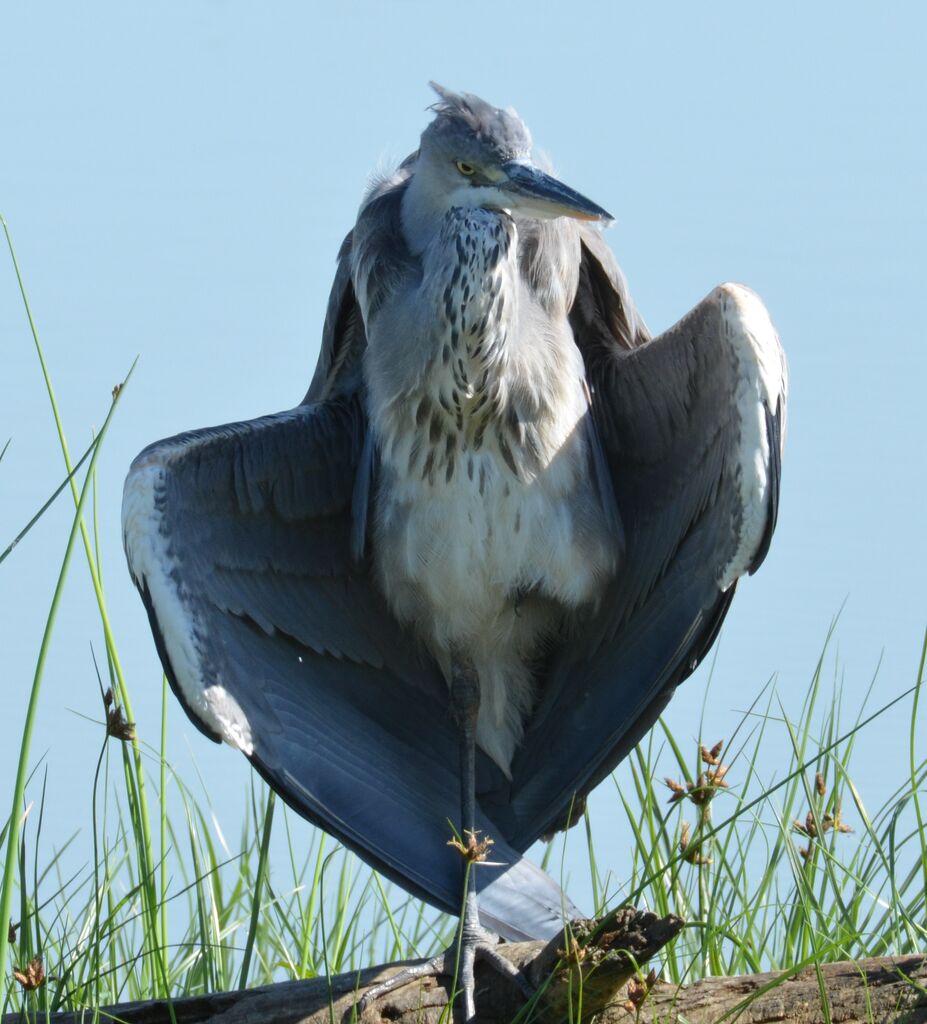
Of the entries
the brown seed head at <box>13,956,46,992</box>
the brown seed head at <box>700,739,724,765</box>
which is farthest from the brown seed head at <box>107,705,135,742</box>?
the brown seed head at <box>700,739,724,765</box>

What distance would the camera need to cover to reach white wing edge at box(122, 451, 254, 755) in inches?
136

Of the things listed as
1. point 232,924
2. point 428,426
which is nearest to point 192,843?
point 232,924

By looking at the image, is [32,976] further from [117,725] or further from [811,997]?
[811,997]

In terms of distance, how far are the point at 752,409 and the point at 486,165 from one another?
2.76 ft

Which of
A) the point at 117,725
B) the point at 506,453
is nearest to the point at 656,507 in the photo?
the point at 506,453

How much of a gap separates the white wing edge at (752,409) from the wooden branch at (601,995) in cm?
93

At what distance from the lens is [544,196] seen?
3508 mm

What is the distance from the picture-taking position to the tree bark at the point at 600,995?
2553mm

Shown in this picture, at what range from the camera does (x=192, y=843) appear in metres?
3.57

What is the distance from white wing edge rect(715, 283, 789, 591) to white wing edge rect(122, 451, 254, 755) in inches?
44.0

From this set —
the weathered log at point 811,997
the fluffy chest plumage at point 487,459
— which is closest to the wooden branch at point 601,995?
the weathered log at point 811,997

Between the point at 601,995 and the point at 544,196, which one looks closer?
Answer: the point at 601,995

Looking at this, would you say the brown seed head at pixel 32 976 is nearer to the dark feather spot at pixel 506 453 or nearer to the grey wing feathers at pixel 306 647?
the grey wing feathers at pixel 306 647

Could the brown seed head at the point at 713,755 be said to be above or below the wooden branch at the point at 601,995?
above
